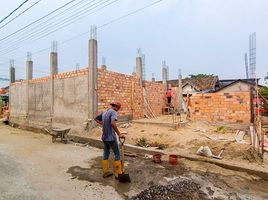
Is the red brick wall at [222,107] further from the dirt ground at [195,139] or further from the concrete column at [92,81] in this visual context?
the concrete column at [92,81]

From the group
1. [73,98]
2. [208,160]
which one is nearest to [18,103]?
[73,98]

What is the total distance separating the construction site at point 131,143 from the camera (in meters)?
4.55

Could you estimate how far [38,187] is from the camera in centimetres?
453

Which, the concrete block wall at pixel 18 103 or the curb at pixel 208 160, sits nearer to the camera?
the curb at pixel 208 160

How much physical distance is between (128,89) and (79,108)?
121 inches

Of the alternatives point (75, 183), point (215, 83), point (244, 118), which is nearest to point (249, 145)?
point (244, 118)

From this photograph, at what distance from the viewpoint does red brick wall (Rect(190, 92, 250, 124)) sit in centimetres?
891

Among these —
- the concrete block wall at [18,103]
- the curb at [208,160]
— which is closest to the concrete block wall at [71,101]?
the curb at [208,160]

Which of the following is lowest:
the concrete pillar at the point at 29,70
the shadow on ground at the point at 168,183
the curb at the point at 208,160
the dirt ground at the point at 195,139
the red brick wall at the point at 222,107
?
the shadow on ground at the point at 168,183

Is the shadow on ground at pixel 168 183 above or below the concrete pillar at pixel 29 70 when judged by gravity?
below

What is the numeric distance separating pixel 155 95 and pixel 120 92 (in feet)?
15.1

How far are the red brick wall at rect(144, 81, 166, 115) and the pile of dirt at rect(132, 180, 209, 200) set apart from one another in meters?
10.2

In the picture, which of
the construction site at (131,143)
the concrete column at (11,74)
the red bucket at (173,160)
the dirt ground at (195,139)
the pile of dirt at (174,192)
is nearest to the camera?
the pile of dirt at (174,192)

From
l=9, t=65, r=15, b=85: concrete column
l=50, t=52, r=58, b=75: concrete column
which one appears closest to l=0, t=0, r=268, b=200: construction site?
l=50, t=52, r=58, b=75: concrete column
